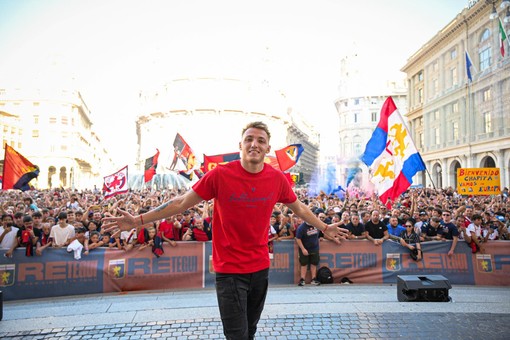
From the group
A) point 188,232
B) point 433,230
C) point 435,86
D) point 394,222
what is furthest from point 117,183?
point 435,86

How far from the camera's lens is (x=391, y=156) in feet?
35.7

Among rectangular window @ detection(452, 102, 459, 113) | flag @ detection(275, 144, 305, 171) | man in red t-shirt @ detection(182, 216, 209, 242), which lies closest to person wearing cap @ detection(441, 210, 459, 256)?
man in red t-shirt @ detection(182, 216, 209, 242)

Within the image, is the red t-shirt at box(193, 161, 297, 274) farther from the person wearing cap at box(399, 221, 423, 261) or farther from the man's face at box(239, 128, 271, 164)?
the person wearing cap at box(399, 221, 423, 261)

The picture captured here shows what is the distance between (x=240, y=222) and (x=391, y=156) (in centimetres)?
891

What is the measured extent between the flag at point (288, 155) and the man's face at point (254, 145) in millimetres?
14946

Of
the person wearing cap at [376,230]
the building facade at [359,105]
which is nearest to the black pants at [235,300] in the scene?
the person wearing cap at [376,230]

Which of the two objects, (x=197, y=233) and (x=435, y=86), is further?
(x=435, y=86)

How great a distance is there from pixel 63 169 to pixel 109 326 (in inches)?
2839

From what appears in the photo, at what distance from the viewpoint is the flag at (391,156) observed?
33.7ft

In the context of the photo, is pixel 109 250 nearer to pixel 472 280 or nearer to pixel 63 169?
pixel 472 280

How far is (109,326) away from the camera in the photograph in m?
5.02

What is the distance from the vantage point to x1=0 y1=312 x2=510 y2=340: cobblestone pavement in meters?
4.54

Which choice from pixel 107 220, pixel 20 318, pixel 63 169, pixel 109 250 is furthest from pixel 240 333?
pixel 63 169

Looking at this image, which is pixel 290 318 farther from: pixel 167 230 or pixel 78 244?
pixel 78 244
